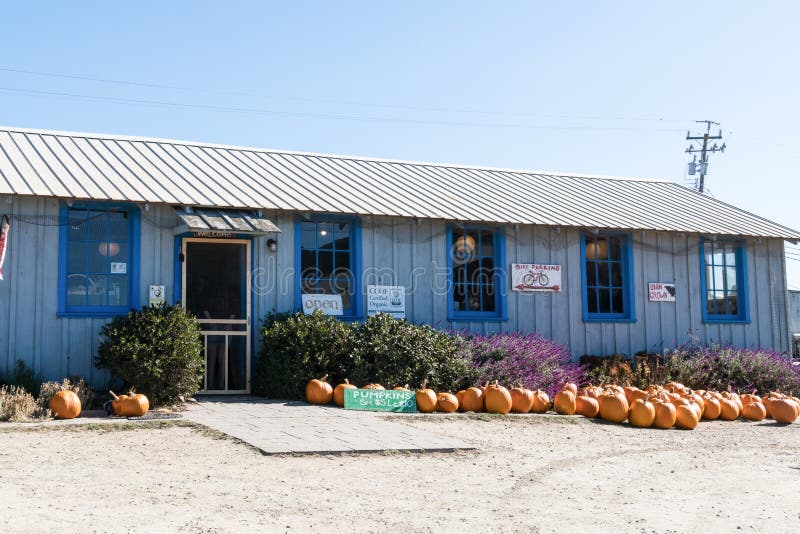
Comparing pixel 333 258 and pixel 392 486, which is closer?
pixel 392 486

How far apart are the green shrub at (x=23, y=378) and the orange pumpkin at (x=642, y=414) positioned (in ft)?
24.8

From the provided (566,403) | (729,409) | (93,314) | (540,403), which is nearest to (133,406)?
(93,314)

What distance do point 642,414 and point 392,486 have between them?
5.21m

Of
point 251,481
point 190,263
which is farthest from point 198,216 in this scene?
point 251,481

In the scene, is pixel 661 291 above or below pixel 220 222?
below

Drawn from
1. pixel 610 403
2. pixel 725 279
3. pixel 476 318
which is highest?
pixel 725 279

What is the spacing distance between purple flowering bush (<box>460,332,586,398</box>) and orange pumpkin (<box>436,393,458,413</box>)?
4.20 ft

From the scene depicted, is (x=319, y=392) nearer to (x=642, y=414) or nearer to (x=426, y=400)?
(x=426, y=400)

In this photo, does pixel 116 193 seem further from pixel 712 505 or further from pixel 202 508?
pixel 712 505

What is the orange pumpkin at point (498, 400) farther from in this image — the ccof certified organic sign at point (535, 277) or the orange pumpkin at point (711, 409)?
the ccof certified organic sign at point (535, 277)

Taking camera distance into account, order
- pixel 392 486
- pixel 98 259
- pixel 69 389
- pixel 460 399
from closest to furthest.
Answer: pixel 392 486
pixel 69 389
pixel 460 399
pixel 98 259

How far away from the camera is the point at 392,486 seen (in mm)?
7062

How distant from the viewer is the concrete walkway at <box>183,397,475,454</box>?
8.60m

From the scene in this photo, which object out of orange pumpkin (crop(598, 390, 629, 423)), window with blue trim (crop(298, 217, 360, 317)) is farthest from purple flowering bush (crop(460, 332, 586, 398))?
window with blue trim (crop(298, 217, 360, 317))
